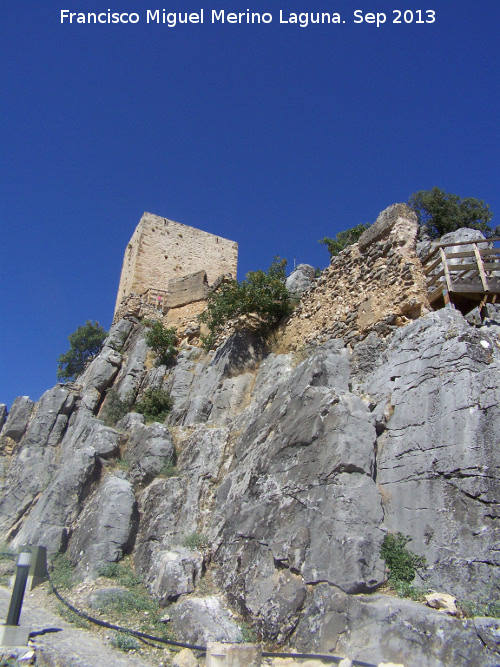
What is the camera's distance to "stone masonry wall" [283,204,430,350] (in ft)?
29.8

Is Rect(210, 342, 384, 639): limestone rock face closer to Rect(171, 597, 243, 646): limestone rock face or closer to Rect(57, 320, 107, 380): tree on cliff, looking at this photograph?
Rect(171, 597, 243, 646): limestone rock face

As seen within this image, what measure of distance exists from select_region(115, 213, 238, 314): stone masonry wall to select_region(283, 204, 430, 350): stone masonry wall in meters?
11.6

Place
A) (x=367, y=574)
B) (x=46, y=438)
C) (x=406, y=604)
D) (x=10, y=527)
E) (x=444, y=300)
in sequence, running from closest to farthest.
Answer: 1. (x=406, y=604)
2. (x=367, y=574)
3. (x=444, y=300)
4. (x=10, y=527)
5. (x=46, y=438)

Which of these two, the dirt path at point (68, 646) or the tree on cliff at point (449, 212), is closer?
the dirt path at point (68, 646)

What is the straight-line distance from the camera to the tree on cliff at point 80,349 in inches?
1008

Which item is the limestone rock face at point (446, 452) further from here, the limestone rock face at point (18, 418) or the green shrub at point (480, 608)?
the limestone rock face at point (18, 418)

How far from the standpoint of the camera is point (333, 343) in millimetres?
10133

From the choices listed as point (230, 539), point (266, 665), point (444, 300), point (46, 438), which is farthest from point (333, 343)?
point (46, 438)

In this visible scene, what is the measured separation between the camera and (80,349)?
84.8 feet

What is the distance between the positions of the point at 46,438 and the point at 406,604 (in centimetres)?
1224

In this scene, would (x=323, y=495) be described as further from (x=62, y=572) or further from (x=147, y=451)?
(x=147, y=451)

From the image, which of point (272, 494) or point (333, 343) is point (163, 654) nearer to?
point (272, 494)

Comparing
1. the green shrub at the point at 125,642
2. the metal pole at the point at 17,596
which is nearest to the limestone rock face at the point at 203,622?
the green shrub at the point at 125,642

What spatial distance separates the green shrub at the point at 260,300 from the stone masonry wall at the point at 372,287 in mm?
1278
